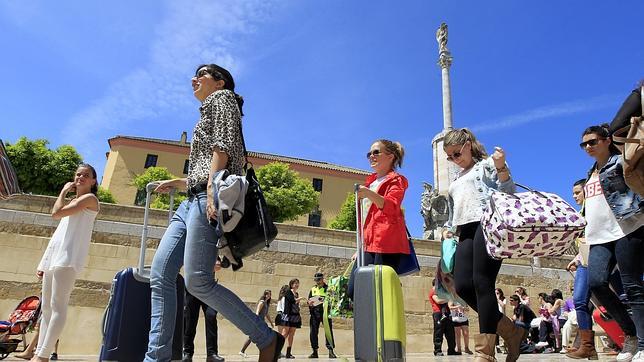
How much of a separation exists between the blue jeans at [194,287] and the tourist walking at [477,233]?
1.61 metres

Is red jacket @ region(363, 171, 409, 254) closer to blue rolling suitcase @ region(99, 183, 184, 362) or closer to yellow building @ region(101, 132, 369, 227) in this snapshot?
blue rolling suitcase @ region(99, 183, 184, 362)

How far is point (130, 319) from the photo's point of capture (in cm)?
355

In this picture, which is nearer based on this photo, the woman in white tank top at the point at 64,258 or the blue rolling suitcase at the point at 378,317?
the blue rolling suitcase at the point at 378,317

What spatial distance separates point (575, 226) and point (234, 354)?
10.6 m

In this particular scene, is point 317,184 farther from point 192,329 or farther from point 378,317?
point 378,317

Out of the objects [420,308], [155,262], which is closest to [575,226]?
[155,262]

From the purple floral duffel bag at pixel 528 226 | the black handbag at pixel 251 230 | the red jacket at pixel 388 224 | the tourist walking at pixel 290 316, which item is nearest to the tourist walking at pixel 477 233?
the purple floral duffel bag at pixel 528 226

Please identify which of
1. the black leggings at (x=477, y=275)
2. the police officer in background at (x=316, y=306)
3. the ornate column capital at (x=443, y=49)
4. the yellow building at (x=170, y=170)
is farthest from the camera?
the yellow building at (x=170, y=170)

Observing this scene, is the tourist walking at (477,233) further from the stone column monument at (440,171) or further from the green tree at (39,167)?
the green tree at (39,167)

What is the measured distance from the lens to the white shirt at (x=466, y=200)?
371 centimetres


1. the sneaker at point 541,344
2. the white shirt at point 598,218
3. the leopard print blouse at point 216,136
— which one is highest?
the leopard print blouse at point 216,136

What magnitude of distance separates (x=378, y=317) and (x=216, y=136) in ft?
5.56

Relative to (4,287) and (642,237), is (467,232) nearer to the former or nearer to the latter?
(642,237)

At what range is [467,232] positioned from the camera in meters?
3.78
